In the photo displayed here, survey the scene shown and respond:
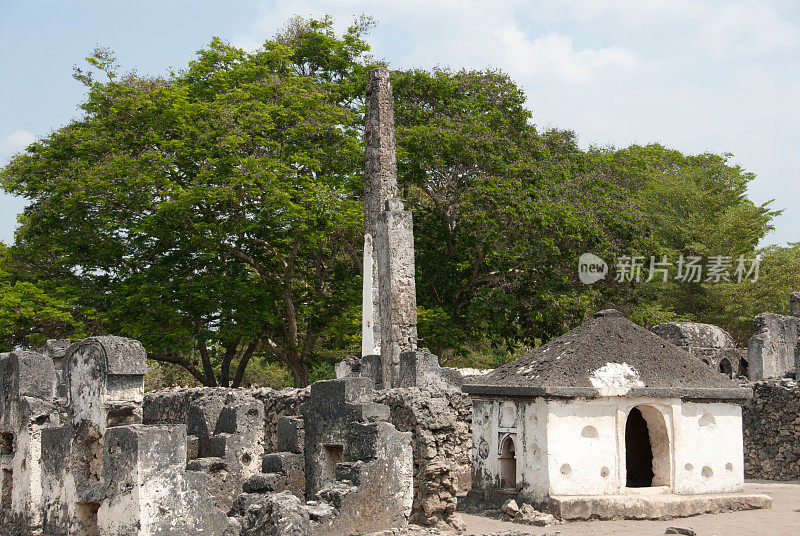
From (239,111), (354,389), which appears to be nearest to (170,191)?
(239,111)

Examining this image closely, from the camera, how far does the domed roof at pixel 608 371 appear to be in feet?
41.9

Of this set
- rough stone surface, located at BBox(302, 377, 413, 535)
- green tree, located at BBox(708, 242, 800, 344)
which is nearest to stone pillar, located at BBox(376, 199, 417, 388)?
rough stone surface, located at BBox(302, 377, 413, 535)

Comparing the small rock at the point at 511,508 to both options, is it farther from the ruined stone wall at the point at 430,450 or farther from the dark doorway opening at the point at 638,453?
the dark doorway opening at the point at 638,453

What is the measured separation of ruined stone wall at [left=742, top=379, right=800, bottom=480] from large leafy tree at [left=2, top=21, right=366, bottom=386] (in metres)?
11.7

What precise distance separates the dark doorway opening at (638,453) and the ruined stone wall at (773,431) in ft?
15.7

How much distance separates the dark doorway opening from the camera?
15.3 meters

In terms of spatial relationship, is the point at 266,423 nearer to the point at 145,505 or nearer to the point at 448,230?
the point at 145,505

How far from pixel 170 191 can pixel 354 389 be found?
47.7ft

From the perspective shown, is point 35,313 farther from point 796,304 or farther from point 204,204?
point 796,304

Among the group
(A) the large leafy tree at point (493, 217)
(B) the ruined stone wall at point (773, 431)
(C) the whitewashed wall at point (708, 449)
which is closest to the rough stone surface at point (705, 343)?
(B) the ruined stone wall at point (773, 431)

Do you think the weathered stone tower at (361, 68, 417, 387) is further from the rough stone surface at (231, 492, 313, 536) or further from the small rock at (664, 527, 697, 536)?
the rough stone surface at (231, 492, 313, 536)

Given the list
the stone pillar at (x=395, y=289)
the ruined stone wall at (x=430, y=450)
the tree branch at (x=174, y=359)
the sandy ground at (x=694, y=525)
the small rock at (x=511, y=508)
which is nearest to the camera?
the ruined stone wall at (x=430, y=450)

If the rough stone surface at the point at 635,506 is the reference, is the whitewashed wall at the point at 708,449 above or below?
above

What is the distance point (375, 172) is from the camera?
1966 centimetres
